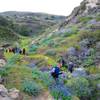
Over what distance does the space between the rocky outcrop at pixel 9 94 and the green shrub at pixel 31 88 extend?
66 centimetres

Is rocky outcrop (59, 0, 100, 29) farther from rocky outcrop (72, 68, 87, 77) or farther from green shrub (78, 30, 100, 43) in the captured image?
rocky outcrop (72, 68, 87, 77)

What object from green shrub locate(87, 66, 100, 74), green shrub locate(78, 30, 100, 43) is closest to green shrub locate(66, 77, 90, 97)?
green shrub locate(87, 66, 100, 74)

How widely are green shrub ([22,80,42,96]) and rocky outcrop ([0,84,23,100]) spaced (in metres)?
0.66

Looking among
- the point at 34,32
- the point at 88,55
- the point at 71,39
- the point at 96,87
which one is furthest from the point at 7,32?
the point at 96,87

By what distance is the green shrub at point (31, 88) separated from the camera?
70.0 ft

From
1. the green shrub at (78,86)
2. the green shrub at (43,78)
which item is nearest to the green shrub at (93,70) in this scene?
the green shrub at (78,86)

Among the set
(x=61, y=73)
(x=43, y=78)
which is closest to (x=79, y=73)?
(x=61, y=73)

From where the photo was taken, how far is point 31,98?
21016 millimetres

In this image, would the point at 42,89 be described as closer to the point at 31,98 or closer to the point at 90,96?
the point at 31,98

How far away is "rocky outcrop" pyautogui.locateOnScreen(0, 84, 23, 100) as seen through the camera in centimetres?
2019

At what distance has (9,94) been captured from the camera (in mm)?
20562

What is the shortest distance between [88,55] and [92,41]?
605 centimetres

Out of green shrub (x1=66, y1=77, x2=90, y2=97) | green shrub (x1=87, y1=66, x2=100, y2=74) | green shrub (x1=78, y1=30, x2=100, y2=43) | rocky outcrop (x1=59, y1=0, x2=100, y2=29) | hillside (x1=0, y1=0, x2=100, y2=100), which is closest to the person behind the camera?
hillside (x1=0, y1=0, x2=100, y2=100)

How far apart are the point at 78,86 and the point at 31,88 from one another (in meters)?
4.91
